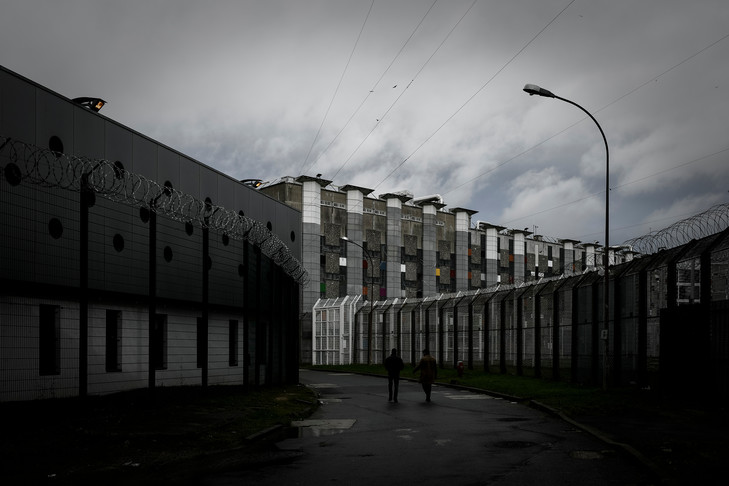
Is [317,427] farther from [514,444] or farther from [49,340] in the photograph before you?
[49,340]

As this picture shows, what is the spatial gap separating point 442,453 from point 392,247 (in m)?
72.8

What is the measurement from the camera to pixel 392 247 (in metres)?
84.8

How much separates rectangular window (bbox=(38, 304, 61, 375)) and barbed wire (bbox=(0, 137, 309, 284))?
256 cm

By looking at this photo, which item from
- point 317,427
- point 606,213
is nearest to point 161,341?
point 317,427

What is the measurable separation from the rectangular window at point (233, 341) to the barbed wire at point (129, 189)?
250 centimetres

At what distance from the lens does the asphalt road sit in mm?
9789

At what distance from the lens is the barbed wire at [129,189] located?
567 inches

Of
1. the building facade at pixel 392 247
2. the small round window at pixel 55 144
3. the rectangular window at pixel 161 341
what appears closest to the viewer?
the small round window at pixel 55 144

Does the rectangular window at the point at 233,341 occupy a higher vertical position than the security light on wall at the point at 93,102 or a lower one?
lower

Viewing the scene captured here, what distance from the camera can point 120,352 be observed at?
17.8 meters

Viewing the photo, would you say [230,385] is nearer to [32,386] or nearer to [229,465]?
[32,386]

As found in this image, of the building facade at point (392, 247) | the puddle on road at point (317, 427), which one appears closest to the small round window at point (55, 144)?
the puddle on road at point (317, 427)

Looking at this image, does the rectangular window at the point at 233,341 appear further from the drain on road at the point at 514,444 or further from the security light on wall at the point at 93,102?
the drain on road at the point at 514,444

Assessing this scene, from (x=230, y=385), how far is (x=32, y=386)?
8760 mm
